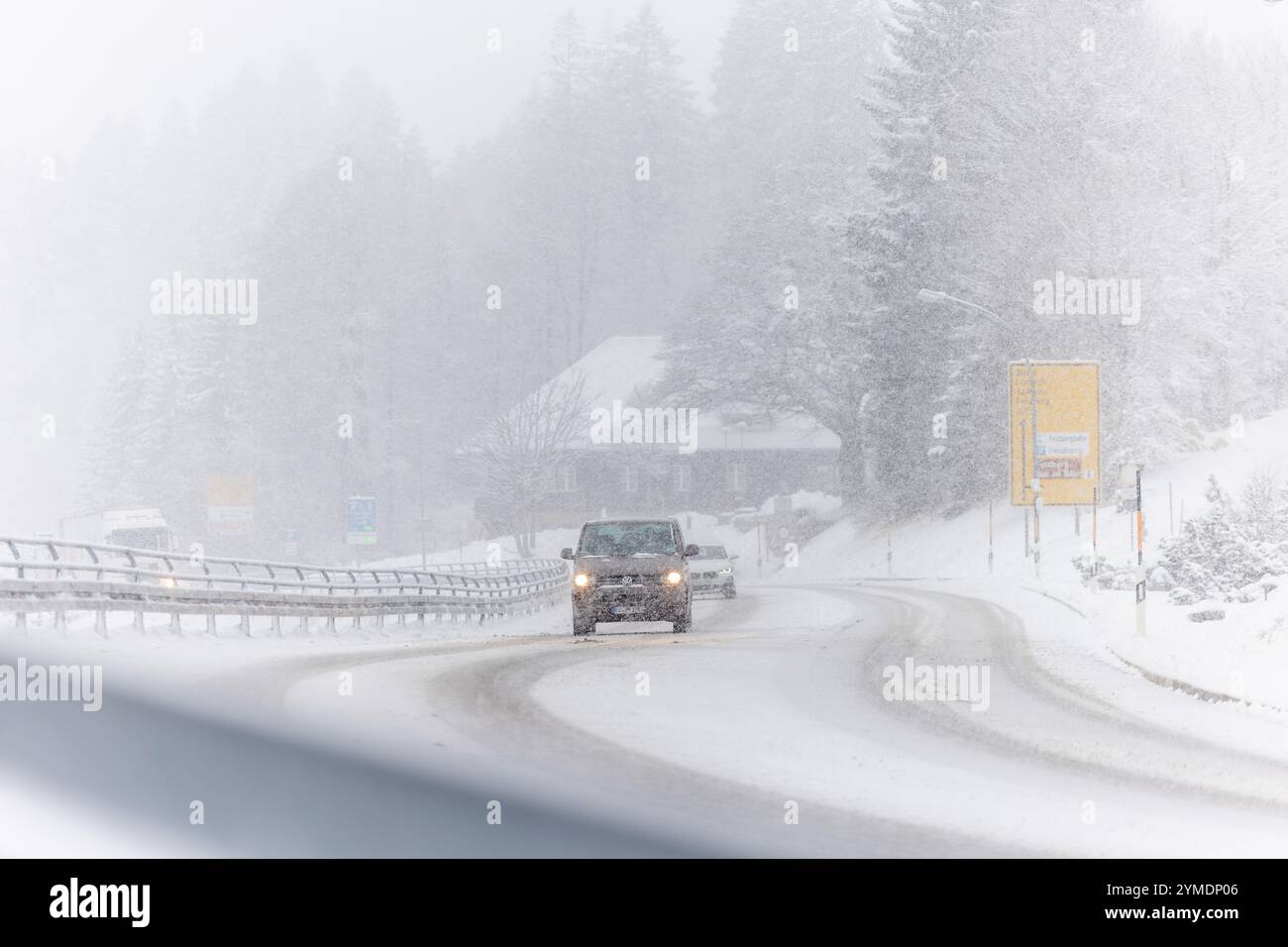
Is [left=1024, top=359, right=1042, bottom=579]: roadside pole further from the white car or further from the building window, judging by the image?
the building window

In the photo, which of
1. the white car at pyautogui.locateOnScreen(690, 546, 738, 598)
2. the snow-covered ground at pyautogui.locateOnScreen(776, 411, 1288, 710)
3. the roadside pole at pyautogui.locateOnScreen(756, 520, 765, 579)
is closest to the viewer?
the snow-covered ground at pyautogui.locateOnScreen(776, 411, 1288, 710)

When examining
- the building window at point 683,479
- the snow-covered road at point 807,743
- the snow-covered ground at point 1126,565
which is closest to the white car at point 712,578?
the snow-covered ground at point 1126,565

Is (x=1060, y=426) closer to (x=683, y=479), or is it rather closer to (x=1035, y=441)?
(x=1035, y=441)

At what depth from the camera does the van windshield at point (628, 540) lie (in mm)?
28172

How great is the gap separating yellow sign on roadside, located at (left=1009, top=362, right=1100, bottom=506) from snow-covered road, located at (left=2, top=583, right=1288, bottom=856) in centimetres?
2855

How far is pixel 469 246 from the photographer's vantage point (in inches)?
4875

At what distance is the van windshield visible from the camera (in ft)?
92.4

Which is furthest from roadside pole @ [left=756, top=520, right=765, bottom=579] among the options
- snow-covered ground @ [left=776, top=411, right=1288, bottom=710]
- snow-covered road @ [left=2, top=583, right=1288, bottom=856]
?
snow-covered road @ [left=2, top=583, right=1288, bottom=856]

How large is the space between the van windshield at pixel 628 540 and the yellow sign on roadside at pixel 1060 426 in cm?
2197

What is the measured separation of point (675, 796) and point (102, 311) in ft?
509

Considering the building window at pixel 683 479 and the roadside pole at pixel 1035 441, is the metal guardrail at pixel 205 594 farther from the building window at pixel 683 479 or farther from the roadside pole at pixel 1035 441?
the building window at pixel 683 479

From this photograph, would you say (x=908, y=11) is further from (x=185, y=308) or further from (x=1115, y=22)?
(x=185, y=308)

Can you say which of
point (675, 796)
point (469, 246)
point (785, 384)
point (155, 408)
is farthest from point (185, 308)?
point (675, 796)

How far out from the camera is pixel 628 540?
28375 millimetres
